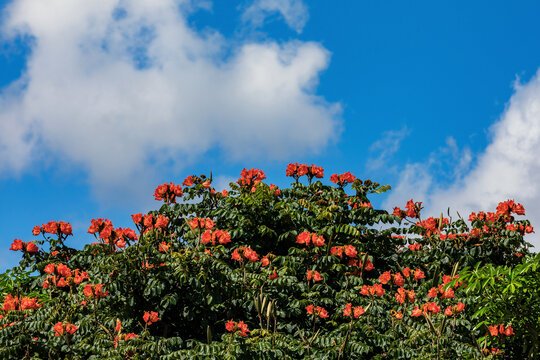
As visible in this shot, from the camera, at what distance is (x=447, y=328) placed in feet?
24.8

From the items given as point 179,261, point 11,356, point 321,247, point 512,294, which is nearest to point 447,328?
point 512,294

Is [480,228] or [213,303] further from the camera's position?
[480,228]

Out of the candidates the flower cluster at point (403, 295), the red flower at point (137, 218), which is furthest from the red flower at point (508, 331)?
the red flower at point (137, 218)

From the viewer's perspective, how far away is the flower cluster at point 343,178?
10594 mm

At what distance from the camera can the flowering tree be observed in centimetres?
695

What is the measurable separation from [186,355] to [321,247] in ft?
11.9

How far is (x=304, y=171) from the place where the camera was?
10.8 metres

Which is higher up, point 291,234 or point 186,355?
point 291,234

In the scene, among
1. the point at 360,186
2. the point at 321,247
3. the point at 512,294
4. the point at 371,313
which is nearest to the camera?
the point at 512,294

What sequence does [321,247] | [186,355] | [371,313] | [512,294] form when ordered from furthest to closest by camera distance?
1. [321,247]
2. [371,313]
3. [512,294]
4. [186,355]

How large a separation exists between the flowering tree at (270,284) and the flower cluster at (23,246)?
0.02 meters

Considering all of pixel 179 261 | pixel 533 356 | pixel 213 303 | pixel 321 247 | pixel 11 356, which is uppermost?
pixel 321 247

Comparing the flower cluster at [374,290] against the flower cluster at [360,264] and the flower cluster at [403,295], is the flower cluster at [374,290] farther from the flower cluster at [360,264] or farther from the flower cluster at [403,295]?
the flower cluster at [360,264]

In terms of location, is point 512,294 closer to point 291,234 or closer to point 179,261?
point 291,234
